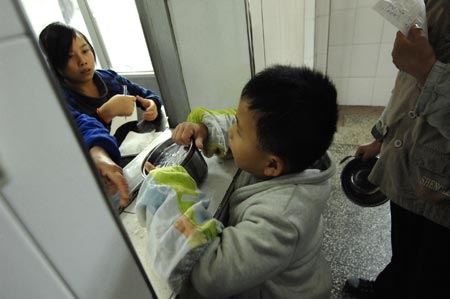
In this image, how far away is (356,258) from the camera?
114cm

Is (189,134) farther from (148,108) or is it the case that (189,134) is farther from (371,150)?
(371,150)

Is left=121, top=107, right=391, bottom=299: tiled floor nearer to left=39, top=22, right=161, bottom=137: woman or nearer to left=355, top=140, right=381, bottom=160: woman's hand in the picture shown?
left=355, top=140, right=381, bottom=160: woman's hand

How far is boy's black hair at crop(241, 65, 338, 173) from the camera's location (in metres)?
0.44

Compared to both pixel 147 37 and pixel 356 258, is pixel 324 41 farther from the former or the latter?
pixel 147 37

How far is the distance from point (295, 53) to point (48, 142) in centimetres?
141

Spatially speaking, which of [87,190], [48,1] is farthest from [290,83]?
[48,1]

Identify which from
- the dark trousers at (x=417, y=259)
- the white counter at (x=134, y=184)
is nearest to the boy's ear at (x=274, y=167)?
the white counter at (x=134, y=184)

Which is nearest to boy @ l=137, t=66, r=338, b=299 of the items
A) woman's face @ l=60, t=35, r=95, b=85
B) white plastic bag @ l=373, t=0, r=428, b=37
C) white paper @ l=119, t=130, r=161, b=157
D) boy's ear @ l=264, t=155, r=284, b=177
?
boy's ear @ l=264, t=155, r=284, b=177

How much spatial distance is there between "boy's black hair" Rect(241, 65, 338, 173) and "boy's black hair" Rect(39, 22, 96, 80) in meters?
0.43

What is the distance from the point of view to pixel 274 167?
1.61 ft

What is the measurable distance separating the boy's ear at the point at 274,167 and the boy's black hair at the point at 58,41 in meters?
0.48

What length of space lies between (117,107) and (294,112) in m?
0.48

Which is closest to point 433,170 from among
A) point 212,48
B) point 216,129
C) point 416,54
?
point 416,54

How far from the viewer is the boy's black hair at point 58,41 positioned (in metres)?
0.55
